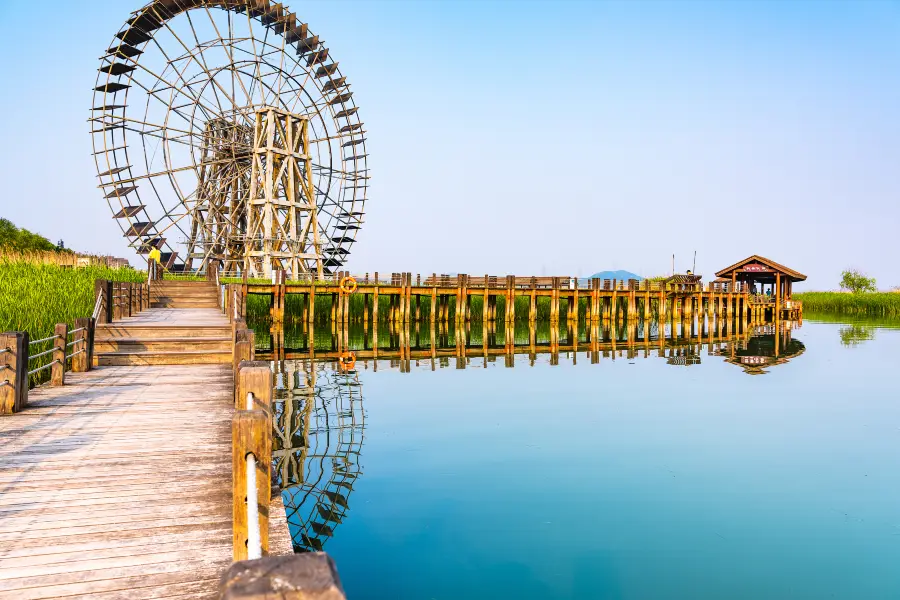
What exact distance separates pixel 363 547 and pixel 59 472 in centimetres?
338

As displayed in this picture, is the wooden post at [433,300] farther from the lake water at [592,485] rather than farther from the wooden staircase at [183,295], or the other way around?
the lake water at [592,485]

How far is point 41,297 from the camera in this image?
44.6ft

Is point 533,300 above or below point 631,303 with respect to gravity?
above

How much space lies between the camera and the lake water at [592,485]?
705cm

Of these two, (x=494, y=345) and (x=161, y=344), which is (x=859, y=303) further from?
(x=161, y=344)

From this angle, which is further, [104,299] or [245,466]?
[104,299]

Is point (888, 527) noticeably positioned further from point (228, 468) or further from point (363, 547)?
point (228, 468)

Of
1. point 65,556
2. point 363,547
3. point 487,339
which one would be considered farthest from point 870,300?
point 65,556

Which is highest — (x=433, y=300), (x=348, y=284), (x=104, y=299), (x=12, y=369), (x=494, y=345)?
(x=348, y=284)

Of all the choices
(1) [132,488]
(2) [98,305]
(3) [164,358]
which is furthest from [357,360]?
(1) [132,488]

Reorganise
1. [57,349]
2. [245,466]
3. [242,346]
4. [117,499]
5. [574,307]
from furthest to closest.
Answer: [574,307] < [57,349] < [242,346] < [117,499] < [245,466]

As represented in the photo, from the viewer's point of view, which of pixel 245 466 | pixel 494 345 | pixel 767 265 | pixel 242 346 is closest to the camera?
pixel 245 466

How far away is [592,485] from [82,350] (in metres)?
8.74

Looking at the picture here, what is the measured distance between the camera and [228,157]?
4188cm
